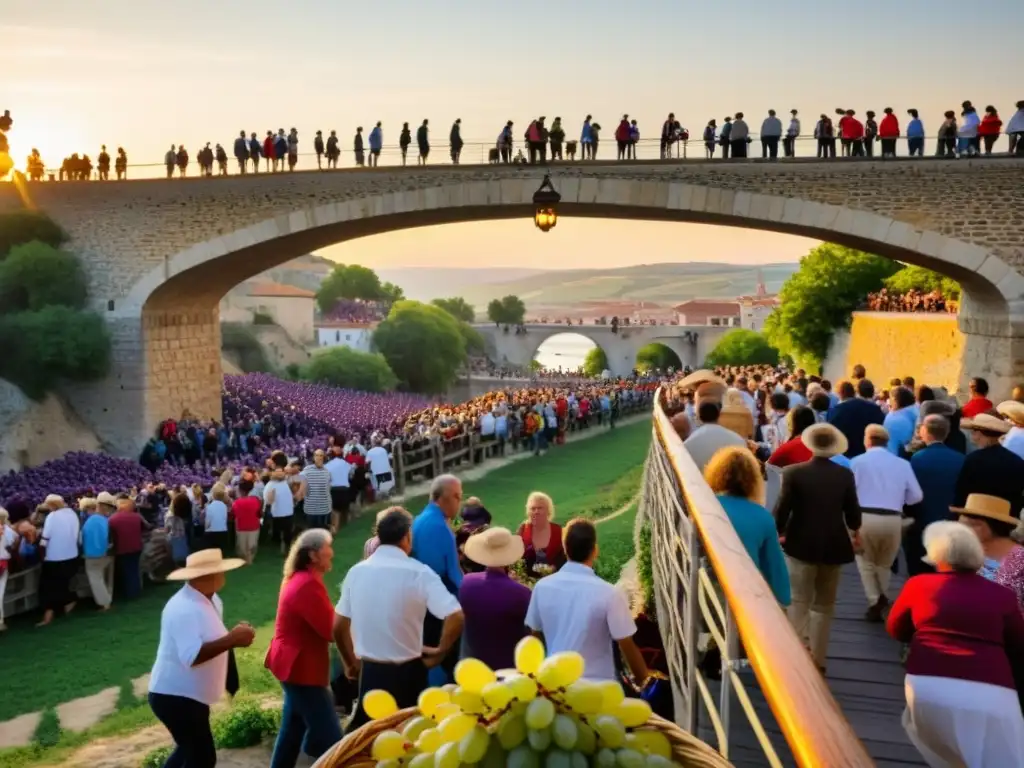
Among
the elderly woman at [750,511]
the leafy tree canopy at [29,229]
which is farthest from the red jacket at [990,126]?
the leafy tree canopy at [29,229]

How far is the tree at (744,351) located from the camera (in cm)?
6462

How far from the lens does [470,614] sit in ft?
14.3

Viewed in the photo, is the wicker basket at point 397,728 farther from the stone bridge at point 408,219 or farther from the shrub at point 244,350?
the shrub at point 244,350

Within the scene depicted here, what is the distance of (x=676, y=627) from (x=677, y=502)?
52cm

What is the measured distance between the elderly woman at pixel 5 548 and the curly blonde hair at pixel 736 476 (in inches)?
299

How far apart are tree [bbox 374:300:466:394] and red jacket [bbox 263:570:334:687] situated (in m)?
48.6

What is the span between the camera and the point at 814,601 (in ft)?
16.9

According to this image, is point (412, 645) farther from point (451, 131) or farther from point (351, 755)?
point (451, 131)

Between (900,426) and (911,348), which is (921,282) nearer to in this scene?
(911,348)

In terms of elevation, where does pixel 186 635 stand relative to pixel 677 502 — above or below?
below

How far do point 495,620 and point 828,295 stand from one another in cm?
2923

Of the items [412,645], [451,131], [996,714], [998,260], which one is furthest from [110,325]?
[996,714]

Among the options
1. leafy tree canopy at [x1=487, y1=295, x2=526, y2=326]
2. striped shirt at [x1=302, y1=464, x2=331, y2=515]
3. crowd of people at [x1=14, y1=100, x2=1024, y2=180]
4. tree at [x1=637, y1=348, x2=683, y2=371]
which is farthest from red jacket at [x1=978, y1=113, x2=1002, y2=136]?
leafy tree canopy at [x1=487, y1=295, x2=526, y2=326]

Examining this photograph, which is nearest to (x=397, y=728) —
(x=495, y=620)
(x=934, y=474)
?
(x=495, y=620)
